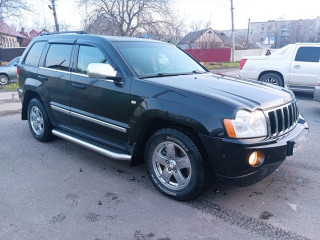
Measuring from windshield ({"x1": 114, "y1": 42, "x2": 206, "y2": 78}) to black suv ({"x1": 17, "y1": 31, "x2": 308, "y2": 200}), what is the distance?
0.7 inches

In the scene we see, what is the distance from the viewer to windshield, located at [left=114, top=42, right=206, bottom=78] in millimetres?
3646

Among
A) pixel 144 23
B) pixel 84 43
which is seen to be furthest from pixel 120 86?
pixel 144 23

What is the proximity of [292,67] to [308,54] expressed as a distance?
0.60 meters

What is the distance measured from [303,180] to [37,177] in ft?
11.7

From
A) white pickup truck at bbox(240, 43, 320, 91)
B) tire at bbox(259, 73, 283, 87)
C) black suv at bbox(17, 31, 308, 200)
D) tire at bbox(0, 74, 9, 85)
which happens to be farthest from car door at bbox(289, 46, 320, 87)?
tire at bbox(0, 74, 9, 85)


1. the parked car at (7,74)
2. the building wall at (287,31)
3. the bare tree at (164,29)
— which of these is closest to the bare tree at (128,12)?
the bare tree at (164,29)

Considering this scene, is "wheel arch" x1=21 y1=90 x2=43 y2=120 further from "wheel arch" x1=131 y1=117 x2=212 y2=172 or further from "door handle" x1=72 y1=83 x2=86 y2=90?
"wheel arch" x1=131 y1=117 x2=212 y2=172

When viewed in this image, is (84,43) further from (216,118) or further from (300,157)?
(300,157)

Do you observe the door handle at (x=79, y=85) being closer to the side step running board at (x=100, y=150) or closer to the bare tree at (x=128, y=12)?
the side step running board at (x=100, y=150)

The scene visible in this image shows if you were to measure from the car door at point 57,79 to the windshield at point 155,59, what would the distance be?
1.04m

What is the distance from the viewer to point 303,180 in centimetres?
371

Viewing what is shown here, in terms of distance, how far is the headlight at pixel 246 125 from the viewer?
2.69m

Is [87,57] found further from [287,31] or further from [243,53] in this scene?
[287,31]

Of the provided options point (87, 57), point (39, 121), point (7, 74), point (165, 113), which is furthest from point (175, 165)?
point (7, 74)
